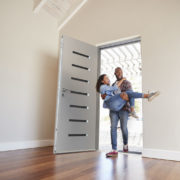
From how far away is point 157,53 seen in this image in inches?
113

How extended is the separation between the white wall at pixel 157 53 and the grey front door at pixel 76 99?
59 centimetres

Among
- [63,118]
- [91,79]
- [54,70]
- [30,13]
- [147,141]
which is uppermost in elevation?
[30,13]

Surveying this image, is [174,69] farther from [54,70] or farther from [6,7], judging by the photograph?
[6,7]

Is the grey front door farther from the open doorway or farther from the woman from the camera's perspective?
the open doorway

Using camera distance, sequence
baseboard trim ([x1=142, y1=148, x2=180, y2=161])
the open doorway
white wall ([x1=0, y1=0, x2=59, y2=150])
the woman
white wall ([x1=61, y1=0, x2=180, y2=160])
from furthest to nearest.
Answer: the open doorway < white wall ([x1=0, y1=0, x2=59, y2=150]) < the woman < white wall ([x1=61, y1=0, x2=180, y2=160]) < baseboard trim ([x1=142, y1=148, x2=180, y2=161])

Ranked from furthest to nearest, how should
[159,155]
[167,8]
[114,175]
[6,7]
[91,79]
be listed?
[91,79]
[6,7]
[167,8]
[159,155]
[114,175]

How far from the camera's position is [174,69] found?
106 inches

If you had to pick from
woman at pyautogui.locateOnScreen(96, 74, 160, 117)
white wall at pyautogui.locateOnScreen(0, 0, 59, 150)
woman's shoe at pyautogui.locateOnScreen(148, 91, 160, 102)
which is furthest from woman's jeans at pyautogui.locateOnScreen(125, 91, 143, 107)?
white wall at pyautogui.locateOnScreen(0, 0, 59, 150)

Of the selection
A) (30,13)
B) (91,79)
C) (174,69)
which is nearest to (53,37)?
(30,13)

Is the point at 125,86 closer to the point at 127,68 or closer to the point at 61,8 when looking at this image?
the point at 61,8

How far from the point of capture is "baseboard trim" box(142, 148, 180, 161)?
2469 mm

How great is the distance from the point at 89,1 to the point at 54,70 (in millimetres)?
1626

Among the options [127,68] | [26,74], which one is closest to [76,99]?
[26,74]

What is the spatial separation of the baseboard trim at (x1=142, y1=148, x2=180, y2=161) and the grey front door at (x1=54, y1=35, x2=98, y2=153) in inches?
37.9
